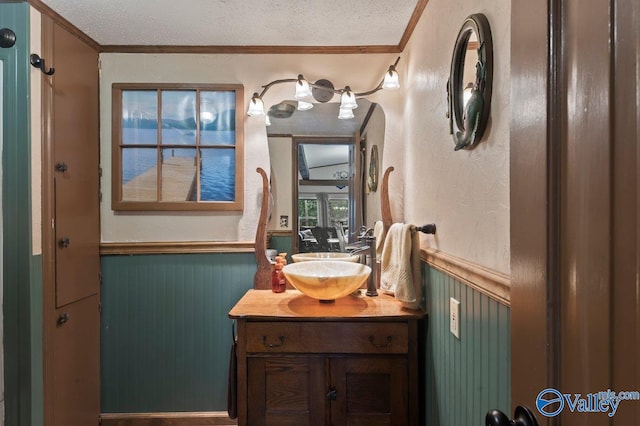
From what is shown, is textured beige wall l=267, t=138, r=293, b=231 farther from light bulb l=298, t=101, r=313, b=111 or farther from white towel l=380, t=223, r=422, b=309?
white towel l=380, t=223, r=422, b=309

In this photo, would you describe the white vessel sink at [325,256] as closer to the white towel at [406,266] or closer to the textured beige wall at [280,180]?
the textured beige wall at [280,180]

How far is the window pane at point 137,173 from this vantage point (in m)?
1.90

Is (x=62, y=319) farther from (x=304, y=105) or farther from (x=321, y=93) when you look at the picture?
(x=321, y=93)

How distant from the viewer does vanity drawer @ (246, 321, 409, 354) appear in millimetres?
1426

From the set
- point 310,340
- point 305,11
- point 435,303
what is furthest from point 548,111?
point 305,11

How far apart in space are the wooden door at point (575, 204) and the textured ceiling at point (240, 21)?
4.03 feet

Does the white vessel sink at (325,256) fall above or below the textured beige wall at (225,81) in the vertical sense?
below

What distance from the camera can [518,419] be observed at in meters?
0.51

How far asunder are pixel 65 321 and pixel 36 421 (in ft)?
1.36

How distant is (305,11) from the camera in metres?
1.57

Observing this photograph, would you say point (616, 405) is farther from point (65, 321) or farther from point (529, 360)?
point (65, 321)

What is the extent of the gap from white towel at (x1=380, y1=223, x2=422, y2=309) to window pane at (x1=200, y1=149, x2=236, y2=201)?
38.5 inches

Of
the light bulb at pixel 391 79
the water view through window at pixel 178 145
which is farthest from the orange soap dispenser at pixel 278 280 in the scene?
the light bulb at pixel 391 79

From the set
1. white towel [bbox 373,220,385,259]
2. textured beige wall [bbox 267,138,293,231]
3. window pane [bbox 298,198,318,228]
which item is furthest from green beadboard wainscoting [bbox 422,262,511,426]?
textured beige wall [bbox 267,138,293,231]
